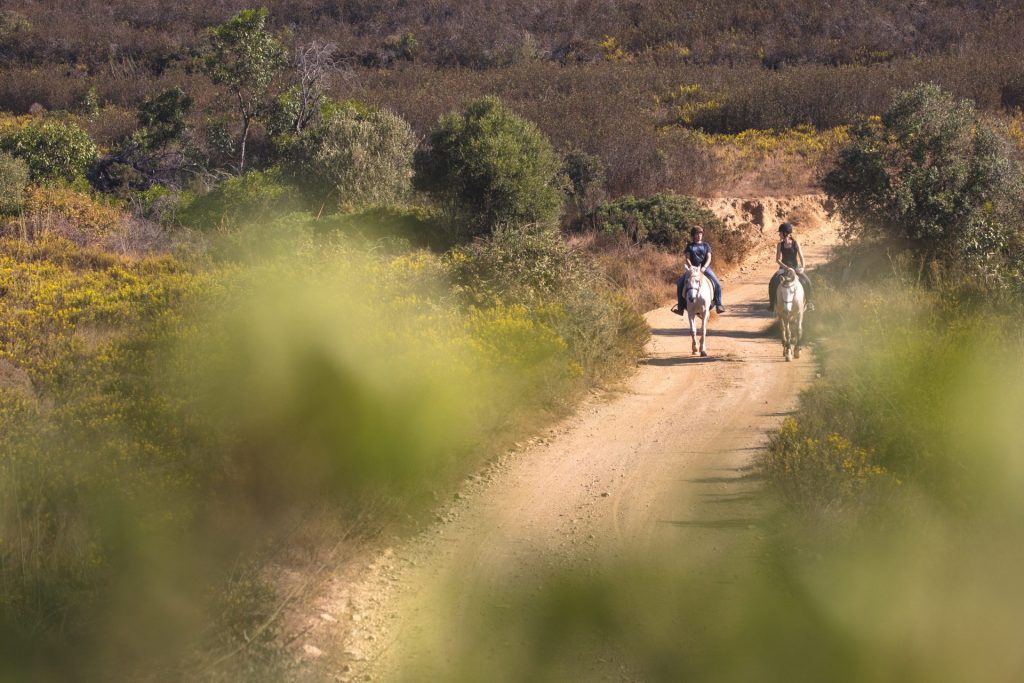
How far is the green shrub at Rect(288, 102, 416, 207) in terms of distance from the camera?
27.6m

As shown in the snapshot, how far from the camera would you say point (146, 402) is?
10094 millimetres

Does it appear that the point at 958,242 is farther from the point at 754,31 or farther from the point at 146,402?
the point at 754,31

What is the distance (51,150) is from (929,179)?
83.9ft

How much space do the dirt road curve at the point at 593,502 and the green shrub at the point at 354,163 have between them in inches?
624

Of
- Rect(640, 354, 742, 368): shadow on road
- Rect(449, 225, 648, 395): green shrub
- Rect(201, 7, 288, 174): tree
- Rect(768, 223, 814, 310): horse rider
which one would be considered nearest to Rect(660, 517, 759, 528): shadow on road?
Rect(449, 225, 648, 395): green shrub

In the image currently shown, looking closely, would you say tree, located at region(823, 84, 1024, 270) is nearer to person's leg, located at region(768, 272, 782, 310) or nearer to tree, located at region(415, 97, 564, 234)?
person's leg, located at region(768, 272, 782, 310)

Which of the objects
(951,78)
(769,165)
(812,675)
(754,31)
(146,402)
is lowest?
(812,675)

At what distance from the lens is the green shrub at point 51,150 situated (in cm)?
3002

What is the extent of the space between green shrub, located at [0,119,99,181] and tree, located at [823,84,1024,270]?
2299 centimetres

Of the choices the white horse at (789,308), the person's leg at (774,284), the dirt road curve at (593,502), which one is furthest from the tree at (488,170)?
the dirt road curve at (593,502)

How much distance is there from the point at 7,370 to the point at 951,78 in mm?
37921

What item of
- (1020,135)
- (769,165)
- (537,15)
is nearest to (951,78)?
(1020,135)

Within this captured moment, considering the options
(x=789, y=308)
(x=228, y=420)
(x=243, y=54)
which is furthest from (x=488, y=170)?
(x=228, y=420)

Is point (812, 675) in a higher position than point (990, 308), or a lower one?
lower
